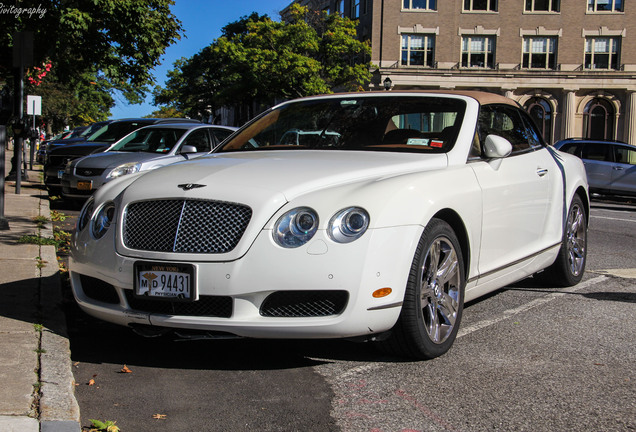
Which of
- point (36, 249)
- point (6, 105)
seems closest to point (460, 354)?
point (36, 249)

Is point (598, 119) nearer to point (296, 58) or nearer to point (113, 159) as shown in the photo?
point (296, 58)

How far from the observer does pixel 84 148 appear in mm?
15477

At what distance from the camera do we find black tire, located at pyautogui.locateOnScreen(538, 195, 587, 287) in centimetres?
661

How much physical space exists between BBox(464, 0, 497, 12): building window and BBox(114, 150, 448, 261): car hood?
44.7 metres

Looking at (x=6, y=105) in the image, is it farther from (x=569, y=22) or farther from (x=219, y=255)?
(x=569, y=22)

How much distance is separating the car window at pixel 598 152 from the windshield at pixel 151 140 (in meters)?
12.5

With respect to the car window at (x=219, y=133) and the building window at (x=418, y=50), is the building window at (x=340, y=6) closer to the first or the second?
the building window at (x=418, y=50)

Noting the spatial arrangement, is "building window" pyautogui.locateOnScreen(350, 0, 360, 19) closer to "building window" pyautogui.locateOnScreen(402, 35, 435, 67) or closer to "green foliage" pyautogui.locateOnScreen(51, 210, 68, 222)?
"building window" pyautogui.locateOnScreen(402, 35, 435, 67)

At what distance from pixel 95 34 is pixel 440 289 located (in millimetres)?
17027

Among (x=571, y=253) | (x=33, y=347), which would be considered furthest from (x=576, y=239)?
(x=33, y=347)

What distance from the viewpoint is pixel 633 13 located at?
4559 centimetres

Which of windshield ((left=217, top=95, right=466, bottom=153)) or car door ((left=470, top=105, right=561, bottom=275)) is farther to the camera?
windshield ((left=217, top=95, right=466, bottom=153))

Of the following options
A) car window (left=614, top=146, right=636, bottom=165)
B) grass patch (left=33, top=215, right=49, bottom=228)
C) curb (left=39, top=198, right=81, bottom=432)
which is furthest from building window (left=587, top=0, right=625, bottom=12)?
curb (left=39, top=198, right=81, bottom=432)

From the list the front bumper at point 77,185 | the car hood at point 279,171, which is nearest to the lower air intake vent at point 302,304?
the car hood at point 279,171
